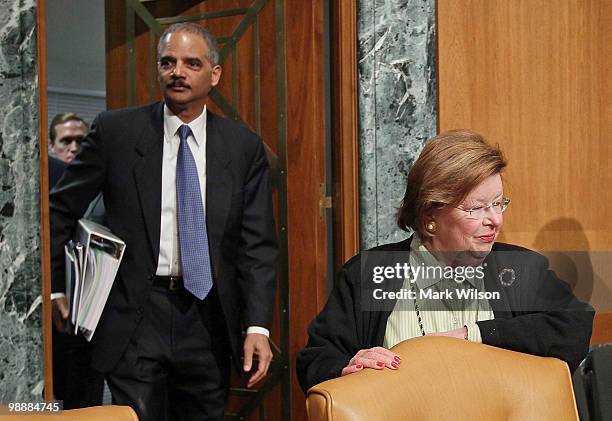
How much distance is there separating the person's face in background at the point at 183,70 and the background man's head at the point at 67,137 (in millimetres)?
1920

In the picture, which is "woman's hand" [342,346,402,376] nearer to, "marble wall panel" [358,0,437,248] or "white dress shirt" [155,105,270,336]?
"white dress shirt" [155,105,270,336]

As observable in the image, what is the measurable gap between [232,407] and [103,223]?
2.98ft

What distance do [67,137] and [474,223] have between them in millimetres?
3159

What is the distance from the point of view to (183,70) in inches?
120

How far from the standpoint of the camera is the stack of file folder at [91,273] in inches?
114

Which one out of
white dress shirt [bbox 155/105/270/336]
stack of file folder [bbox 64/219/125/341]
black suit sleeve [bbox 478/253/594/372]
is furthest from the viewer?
white dress shirt [bbox 155/105/270/336]

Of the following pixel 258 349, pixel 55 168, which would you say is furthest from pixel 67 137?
pixel 258 349

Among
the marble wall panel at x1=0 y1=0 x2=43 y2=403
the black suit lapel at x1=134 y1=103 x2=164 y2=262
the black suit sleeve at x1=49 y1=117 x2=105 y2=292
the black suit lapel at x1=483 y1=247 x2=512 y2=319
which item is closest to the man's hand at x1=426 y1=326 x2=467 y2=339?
the black suit lapel at x1=483 y1=247 x2=512 y2=319

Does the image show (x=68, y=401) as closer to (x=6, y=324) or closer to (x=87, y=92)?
(x=6, y=324)

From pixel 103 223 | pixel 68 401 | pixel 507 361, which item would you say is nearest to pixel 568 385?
pixel 507 361

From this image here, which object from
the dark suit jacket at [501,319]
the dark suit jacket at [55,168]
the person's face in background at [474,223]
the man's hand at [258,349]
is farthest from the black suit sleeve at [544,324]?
the dark suit jacket at [55,168]

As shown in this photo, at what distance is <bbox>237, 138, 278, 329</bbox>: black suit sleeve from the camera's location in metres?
3.03

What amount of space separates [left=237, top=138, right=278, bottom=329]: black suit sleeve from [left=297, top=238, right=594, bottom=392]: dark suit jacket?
0.79 metres

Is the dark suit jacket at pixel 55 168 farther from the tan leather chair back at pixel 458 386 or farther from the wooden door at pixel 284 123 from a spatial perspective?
the tan leather chair back at pixel 458 386
